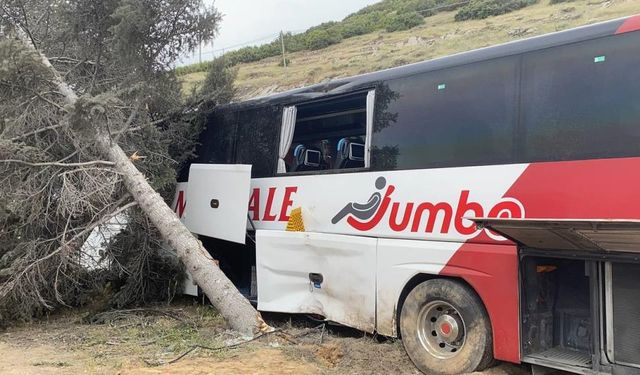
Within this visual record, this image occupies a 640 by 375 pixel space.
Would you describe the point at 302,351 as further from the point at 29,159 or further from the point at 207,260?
the point at 29,159

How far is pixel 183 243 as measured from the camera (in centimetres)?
754

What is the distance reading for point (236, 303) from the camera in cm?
709

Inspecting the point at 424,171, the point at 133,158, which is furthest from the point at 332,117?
the point at 133,158

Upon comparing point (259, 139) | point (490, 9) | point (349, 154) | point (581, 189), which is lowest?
point (581, 189)

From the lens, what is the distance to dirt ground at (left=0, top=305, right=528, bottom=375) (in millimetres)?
5637

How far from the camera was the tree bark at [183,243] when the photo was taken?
23.0 ft

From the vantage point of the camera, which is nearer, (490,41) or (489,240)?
(489,240)

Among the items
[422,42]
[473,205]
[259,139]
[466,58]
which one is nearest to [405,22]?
[422,42]

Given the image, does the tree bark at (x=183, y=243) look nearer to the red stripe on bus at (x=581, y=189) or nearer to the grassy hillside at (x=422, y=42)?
the red stripe on bus at (x=581, y=189)

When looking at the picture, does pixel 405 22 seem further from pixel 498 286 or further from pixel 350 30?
pixel 498 286

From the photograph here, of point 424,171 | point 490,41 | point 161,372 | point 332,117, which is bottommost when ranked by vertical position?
point 161,372

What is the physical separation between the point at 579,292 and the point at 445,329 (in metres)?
1.26

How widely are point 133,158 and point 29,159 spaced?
1.37 m

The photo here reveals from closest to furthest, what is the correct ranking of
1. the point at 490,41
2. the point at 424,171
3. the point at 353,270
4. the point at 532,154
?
1. the point at 532,154
2. the point at 424,171
3. the point at 353,270
4. the point at 490,41
